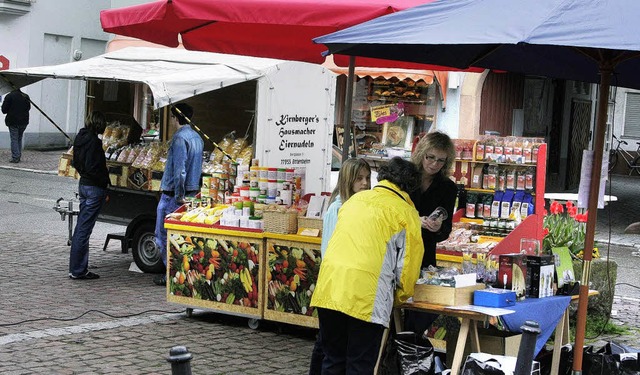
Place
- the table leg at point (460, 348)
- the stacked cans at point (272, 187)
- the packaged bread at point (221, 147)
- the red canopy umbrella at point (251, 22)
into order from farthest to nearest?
the packaged bread at point (221, 147)
the stacked cans at point (272, 187)
the red canopy umbrella at point (251, 22)
the table leg at point (460, 348)

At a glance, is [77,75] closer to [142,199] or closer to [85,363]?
[142,199]

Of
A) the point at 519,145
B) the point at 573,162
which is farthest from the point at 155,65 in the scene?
the point at 573,162

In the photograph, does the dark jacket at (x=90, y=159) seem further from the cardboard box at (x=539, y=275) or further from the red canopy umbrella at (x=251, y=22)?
the cardboard box at (x=539, y=275)

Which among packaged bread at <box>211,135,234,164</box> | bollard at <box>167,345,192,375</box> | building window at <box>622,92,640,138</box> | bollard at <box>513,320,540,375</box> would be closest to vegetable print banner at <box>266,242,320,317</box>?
packaged bread at <box>211,135,234,164</box>

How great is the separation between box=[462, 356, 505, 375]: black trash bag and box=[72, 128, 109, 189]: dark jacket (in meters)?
5.97

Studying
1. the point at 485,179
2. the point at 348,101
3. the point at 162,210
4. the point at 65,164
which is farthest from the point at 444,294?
the point at 65,164

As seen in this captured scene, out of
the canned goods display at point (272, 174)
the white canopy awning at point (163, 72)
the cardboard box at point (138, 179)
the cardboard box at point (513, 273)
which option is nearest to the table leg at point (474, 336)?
the cardboard box at point (513, 273)

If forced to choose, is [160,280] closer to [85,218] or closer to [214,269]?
[85,218]

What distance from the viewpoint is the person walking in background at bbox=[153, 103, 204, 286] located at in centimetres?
1090

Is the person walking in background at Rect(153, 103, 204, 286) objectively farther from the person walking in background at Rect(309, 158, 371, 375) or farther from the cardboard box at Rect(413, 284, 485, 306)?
the cardboard box at Rect(413, 284, 485, 306)

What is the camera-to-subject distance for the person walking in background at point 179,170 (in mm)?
10898

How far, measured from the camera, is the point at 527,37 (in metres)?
5.66

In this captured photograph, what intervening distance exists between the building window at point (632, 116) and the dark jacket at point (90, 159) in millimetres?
24245

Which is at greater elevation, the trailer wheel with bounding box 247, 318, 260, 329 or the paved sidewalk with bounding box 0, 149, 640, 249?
the paved sidewalk with bounding box 0, 149, 640, 249
